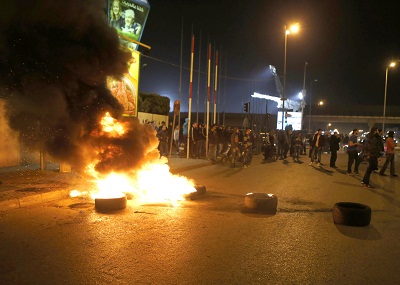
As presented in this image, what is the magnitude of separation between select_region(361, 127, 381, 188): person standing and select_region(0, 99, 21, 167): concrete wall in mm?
11108

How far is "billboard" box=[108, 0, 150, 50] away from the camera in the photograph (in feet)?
45.4

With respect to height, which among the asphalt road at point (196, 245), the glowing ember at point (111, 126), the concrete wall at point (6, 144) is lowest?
the asphalt road at point (196, 245)

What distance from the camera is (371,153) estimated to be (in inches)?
423

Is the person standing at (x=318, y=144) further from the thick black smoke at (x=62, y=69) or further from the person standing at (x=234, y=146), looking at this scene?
the thick black smoke at (x=62, y=69)

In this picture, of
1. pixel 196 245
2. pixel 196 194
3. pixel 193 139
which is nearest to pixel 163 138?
pixel 193 139

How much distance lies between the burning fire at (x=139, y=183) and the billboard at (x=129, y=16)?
259 inches

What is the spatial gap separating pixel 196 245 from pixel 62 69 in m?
5.39

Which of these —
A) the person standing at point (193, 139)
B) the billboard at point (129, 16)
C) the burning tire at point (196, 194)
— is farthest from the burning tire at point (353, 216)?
the person standing at point (193, 139)

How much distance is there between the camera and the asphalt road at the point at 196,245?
3879 mm

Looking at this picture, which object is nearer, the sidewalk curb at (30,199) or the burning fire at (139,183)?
the sidewalk curb at (30,199)

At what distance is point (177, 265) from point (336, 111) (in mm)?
77035

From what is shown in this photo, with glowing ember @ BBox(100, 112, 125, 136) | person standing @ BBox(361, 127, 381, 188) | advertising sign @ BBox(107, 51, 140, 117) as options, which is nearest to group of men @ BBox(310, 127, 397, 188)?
person standing @ BBox(361, 127, 381, 188)

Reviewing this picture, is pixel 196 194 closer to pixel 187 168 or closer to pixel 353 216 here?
pixel 353 216

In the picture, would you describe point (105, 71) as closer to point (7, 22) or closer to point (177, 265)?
point (7, 22)
